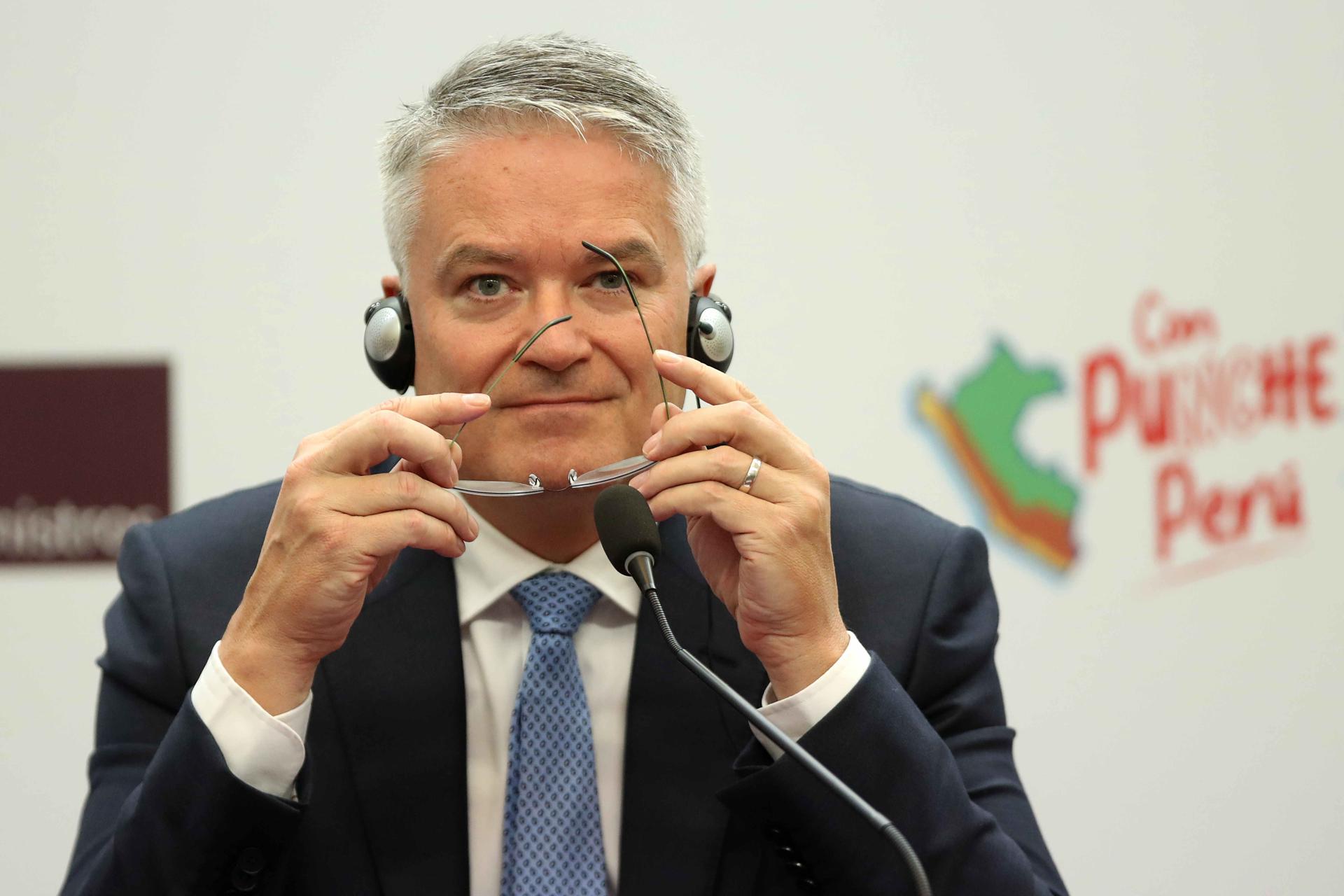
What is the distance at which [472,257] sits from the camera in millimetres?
1482

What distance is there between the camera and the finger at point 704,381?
4.32 ft

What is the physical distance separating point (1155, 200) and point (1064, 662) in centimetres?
82

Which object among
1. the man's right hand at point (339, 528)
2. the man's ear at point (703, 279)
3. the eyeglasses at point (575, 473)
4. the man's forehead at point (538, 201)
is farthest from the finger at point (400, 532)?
the man's ear at point (703, 279)

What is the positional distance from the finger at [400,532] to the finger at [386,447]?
0.15ft

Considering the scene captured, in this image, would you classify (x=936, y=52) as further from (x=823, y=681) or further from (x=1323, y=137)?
(x=823, y=681)

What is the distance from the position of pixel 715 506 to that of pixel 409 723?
1.64ft

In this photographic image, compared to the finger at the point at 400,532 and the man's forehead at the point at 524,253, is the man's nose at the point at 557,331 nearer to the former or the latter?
the man's forehead at the point at 524,253

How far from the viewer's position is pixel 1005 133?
7.34 feet

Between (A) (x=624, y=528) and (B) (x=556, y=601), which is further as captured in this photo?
(B) (x=556, y=601)

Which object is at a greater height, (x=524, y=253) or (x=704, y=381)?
(x=524, y=253)

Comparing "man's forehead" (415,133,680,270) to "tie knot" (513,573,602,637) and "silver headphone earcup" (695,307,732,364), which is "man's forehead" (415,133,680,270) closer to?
"silver headphone earcup" (695,307,732,364)

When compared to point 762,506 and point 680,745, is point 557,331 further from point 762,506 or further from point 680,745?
point 680,745

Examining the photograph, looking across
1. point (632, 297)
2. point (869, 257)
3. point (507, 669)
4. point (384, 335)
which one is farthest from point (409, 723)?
point (869, 257)

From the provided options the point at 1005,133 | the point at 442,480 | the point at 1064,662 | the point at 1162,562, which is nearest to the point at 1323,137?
the point at 1005,133
